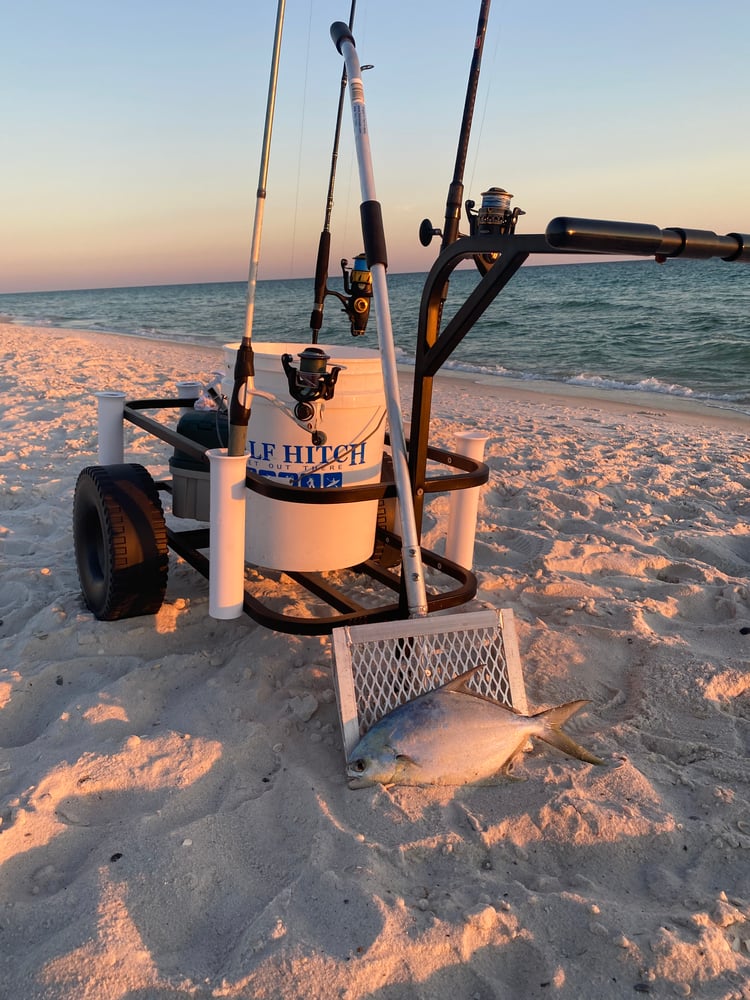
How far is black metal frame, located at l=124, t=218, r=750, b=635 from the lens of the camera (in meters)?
1.85

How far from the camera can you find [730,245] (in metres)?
1.97

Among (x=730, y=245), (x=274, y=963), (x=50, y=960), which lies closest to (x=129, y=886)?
(x=50, y=960)

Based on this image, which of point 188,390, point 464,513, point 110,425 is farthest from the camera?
point 188,390

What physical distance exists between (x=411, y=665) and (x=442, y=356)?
42.1 inches

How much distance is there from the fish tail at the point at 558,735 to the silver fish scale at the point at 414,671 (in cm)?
20

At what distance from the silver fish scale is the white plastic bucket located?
440 mm

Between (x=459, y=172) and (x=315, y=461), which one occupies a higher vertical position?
(x=459, y=172)

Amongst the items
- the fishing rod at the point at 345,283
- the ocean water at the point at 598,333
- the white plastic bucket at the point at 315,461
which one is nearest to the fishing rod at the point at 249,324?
the white plastic bucket at the point at 315,461

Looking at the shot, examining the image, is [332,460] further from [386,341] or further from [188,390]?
[188,390]

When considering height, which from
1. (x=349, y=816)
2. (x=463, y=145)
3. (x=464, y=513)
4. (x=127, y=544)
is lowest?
(x=349, y=816)

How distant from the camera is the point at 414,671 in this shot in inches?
102

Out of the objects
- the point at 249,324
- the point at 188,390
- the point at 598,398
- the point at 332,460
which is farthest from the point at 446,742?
the point at 598,398

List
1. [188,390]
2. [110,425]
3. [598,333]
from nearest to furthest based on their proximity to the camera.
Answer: [110,425]
[188,390]
[598,333]

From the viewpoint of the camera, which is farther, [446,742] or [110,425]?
[110,425]
